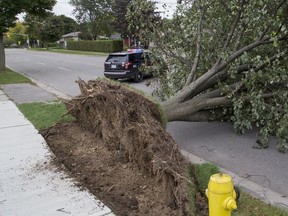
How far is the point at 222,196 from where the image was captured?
3000mm

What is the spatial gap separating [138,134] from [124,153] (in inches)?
27.0

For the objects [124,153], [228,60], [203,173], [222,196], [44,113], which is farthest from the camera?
[44,113]

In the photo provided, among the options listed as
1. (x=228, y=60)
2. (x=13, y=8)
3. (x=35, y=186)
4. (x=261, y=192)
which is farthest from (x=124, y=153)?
(x=13, y=8)

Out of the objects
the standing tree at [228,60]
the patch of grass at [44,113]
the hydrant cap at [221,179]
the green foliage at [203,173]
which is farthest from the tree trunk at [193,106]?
the hydrant cap at [221,179]

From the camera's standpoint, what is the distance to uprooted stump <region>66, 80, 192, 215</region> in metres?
3.78

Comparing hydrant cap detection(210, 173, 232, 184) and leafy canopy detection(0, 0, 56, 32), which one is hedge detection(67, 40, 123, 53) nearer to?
leafy canopy detection(0, 0, 56, 32)

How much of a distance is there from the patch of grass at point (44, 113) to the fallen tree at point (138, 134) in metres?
1.02

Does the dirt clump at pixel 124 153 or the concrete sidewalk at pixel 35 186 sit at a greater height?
the dirt clump at pixel 124 153

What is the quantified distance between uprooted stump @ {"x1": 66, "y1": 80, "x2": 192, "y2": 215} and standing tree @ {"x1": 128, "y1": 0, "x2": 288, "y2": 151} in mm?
1305

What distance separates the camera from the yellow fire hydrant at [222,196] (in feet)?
9.78

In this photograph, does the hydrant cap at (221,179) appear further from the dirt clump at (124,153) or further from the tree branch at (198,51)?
the tree branch at (198,51)

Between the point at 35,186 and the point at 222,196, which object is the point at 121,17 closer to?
the point at 35,186

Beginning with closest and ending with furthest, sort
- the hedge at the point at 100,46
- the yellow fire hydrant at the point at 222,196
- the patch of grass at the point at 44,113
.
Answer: the yellow fire hydrant at the point at 222,196
the patch of grass at the point at 44,113
the hedge at the point at 100,46

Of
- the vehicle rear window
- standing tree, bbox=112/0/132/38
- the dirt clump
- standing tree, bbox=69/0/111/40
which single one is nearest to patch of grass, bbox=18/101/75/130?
the dirt clump
